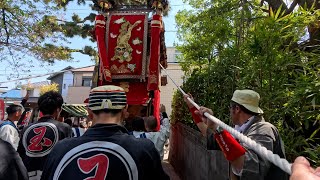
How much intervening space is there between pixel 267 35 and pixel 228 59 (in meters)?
1.68

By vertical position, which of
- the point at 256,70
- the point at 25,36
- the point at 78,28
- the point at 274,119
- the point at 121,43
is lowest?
the point at 274,119

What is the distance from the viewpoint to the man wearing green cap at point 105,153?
165 centimetres

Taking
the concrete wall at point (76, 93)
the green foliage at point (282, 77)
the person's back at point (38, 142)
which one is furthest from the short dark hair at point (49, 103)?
the concrete wall at point (76, 93)

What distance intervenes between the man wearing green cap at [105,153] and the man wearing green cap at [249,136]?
1.41 feet

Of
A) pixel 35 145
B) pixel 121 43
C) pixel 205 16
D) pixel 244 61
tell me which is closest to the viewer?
pixel 35 145

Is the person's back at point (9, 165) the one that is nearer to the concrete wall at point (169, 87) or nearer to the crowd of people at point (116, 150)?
the crowd of people at point (116, 150)

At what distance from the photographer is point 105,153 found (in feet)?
5.48

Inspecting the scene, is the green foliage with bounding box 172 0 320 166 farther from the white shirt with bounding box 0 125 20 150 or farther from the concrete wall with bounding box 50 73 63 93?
the concrete wall with bounding box 50 73 63 93

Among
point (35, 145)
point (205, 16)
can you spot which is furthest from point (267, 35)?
point (205, 16)

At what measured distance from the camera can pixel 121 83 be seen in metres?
7.24

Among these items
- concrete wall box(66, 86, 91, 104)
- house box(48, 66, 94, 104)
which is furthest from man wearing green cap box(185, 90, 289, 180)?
concrete wall box(66, 86, 91, 104)

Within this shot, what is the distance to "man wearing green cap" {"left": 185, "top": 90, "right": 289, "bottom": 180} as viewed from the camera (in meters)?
1.90

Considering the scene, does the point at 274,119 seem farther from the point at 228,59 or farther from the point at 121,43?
the point at 121,43

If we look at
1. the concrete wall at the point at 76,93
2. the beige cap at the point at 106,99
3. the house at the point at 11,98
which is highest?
the concrete wall at the point at 76,93
